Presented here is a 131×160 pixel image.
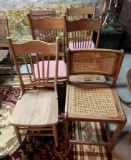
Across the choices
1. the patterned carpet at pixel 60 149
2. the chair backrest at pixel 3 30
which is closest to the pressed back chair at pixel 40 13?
the chair backrest at pixel 3 30

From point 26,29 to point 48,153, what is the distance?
2135 mm

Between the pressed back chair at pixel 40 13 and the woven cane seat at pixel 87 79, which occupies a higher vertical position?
A: the pressed back chair at pixel 40 13

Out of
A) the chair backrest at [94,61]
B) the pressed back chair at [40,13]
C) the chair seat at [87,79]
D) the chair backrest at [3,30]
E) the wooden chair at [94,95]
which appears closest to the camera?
the wooden chair at [94,95]

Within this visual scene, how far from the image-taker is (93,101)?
1185mm

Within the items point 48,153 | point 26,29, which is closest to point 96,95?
point 48,153

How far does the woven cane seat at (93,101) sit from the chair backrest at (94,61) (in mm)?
136

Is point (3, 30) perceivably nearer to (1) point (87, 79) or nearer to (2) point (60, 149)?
(1) point (87, 79)

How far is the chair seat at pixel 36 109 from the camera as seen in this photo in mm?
1056

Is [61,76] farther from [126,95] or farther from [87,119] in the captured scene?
[126,95]

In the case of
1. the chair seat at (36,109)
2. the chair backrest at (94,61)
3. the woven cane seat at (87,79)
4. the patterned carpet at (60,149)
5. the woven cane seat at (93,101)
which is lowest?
the patterned carpet at (60,149)

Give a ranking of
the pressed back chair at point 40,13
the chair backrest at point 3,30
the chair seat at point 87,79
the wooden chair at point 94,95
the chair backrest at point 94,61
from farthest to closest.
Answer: the pressed back chair at point 40,13 → the chair backrest at point 3,30 → the chair seat at point 87,79 → the chair backrest at point 94,61 → the wooden chair at point 94,95

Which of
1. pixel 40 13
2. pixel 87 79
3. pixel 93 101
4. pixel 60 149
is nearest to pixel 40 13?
pixel 40 13

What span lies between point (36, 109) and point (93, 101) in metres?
0.48

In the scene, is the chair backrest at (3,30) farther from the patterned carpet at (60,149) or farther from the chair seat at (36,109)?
the patterned carpet at (60,149)
